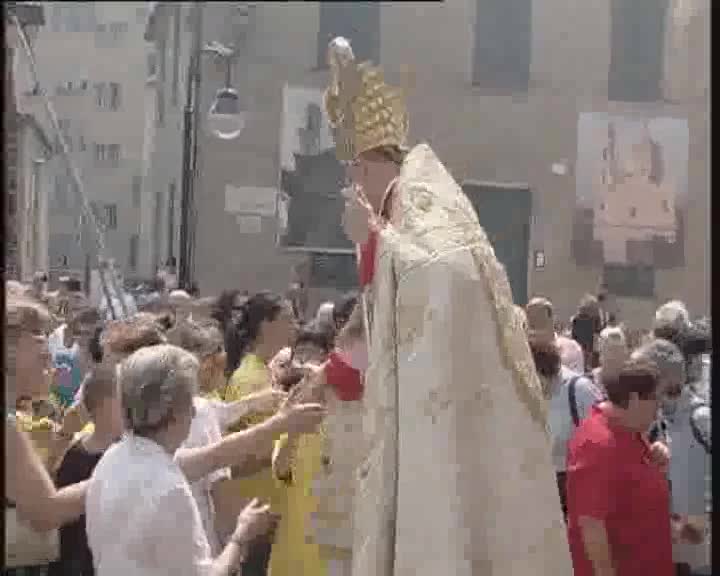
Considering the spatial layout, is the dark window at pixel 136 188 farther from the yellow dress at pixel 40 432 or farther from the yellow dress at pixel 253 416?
the yellow dress at pixel 253 416

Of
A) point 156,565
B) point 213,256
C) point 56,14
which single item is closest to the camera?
point 56,14

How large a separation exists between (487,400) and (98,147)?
1.03m

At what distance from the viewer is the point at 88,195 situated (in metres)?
3.30

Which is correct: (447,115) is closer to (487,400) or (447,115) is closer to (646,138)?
(646,138)

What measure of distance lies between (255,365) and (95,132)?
164 cm

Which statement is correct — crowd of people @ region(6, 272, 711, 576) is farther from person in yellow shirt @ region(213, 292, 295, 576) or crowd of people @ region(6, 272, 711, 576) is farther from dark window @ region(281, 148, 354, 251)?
dark window @ region(281, 148, 354, 251)

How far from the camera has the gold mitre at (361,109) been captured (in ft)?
10.6

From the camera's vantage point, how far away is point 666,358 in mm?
4254

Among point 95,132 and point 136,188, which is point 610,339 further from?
point 95,132

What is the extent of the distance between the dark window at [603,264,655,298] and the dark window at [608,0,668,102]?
44 centimetres

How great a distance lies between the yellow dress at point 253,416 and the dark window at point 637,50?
4.46 feet

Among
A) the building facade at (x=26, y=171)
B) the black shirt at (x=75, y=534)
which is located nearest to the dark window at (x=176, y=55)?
the building facade at (x=26, y=171)

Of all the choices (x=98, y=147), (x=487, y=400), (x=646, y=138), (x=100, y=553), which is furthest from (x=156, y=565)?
(x=646, y=138)

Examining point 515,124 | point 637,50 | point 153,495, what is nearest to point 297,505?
point 153,495
